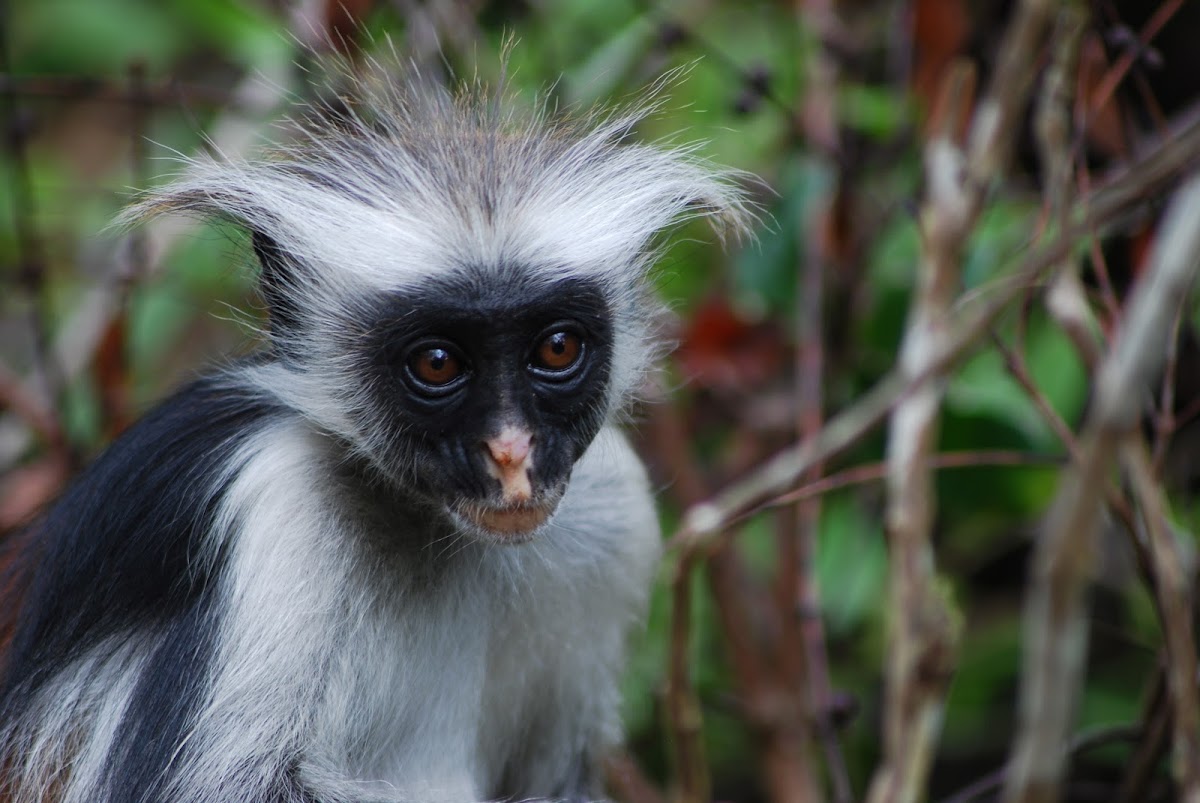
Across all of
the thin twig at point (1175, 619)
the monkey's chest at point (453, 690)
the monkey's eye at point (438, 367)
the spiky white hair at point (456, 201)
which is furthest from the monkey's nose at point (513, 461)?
the thin twig at point (1175, 619)

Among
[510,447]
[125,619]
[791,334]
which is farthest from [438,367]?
[791,334]

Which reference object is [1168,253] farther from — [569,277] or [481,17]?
[481,17]

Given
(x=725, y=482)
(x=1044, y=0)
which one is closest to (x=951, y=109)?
(x=1044, y=0)

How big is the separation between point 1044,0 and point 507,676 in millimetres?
Result: 2394

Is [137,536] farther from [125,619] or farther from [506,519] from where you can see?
[506,519]

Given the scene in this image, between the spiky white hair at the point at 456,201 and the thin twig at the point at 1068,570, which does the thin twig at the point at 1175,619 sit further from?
the spiky white hair at the point at 456,201

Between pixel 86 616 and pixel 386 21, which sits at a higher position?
pixel 386 21

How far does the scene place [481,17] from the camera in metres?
5.55

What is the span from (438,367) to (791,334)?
254 cm

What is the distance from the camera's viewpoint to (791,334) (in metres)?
5.42

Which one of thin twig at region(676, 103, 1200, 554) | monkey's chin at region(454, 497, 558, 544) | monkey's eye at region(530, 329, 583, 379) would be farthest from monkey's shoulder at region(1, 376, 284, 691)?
thin twig at region(676, 103, 1200, 554)

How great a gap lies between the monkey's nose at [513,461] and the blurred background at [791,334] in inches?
42.4

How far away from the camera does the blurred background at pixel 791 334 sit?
463 centimetres

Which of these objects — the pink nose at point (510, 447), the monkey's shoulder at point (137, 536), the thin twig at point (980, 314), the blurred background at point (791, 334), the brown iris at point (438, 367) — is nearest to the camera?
the thin twig at point (980, 314)
